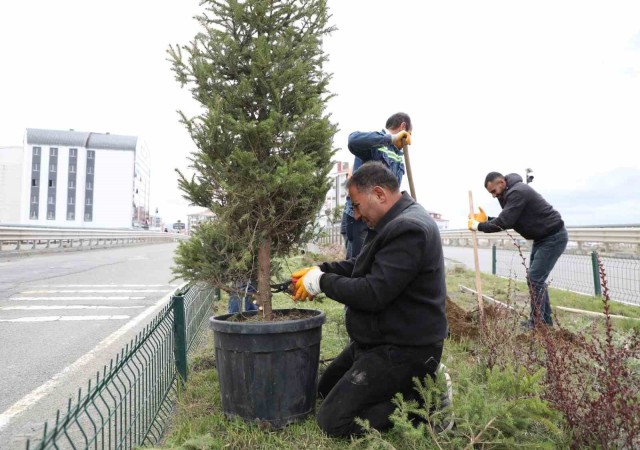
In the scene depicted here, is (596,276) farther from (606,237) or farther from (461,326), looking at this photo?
(461,326)

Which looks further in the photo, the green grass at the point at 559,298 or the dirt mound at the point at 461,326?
the green grass at the point at 559,298

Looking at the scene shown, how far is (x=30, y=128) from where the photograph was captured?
69562mm

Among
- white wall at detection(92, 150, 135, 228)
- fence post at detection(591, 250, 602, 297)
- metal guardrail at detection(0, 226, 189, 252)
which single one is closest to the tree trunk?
fence post at detection(591, 250, 602, 297)

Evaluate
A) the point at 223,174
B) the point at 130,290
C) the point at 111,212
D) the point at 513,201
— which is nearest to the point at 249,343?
the point at 223,174

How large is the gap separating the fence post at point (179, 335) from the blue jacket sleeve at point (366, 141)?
2167 millimetres

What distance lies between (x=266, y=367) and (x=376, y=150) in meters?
2.56

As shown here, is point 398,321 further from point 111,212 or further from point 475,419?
point 111,212

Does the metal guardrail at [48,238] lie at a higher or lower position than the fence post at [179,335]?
higher

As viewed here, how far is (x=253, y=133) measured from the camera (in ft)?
11.5

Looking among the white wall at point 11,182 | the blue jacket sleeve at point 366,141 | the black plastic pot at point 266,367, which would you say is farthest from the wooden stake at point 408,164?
the white wall at point 11,182

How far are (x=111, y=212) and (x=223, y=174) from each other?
74.8 metres

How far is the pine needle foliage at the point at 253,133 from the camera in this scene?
3.53 meters

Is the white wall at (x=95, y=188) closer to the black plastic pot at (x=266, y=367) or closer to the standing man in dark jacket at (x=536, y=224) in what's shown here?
the standing man in dark jacket at (x=536, y=224)

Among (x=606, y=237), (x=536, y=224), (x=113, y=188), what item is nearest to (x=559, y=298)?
(x=536, y=224)
